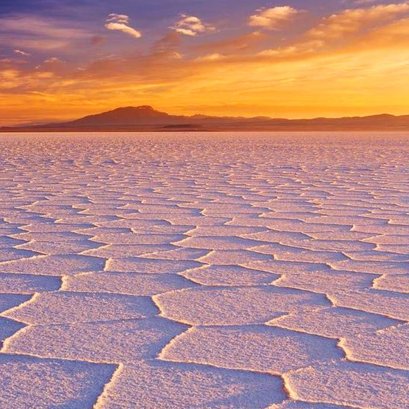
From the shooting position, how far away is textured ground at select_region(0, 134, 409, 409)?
1.50 metres

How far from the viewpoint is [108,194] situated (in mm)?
5168

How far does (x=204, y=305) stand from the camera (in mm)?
2107

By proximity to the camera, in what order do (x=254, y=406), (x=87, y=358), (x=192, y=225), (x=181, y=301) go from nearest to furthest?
(x=254, y=406), (x=87, y=358), (x=181, y=301), (x=192, y=225)

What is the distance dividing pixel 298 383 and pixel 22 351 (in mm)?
596

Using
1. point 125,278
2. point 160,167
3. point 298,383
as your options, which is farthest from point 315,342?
point 160,167

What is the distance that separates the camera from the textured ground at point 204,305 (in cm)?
150

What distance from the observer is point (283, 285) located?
2350 mm

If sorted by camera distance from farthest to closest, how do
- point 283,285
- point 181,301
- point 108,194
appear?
point 108,194
point 283,285
point 181,301

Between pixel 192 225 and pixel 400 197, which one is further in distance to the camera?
pixel 400 197

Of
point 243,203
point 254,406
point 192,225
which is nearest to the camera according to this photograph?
point 254,406

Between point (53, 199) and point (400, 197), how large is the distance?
6.95ft

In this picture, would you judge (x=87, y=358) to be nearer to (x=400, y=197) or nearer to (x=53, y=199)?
(x=53, y=199)

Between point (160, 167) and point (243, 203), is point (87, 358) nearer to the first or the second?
point (243, 203)

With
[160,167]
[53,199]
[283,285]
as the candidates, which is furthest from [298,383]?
[160,167]
